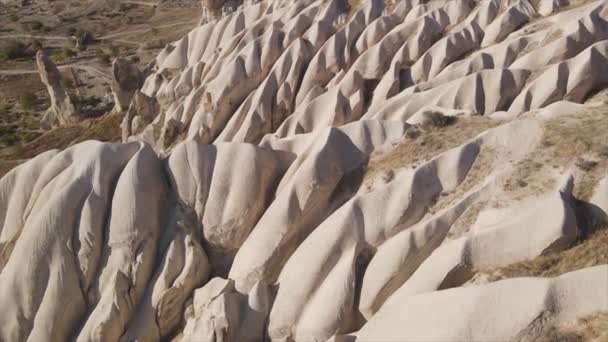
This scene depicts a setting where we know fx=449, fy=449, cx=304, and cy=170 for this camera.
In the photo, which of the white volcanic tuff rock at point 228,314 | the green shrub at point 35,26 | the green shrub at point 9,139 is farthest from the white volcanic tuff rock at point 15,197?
the green shrub at point 35,26

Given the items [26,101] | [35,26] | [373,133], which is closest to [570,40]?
[373,133]

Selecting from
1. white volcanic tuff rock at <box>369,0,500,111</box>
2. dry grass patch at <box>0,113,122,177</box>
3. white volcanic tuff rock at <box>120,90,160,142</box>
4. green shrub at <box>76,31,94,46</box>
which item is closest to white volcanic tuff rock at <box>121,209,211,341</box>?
white volcanic tuff rock at <box>369,0,500,111</box>

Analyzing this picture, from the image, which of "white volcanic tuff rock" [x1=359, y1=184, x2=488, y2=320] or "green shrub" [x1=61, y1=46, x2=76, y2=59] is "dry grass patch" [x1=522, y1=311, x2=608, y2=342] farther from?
"green shrub" [x1=61, y1=46, x2=76, y2=59]

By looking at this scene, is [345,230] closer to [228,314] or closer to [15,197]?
[228,314]

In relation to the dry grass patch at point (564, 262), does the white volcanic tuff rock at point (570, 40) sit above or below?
above

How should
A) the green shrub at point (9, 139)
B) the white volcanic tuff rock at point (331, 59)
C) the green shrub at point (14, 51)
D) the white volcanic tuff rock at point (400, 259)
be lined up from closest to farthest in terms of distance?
the white volcanic tuff rock at point (400, 259), the white volcanic tuff rock at point (331, 59), the green shrub at point (9, 139), the green shrub at point (14, 51)

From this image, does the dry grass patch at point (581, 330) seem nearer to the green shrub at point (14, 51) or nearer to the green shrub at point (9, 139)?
the green shrub at point (9, 139)
